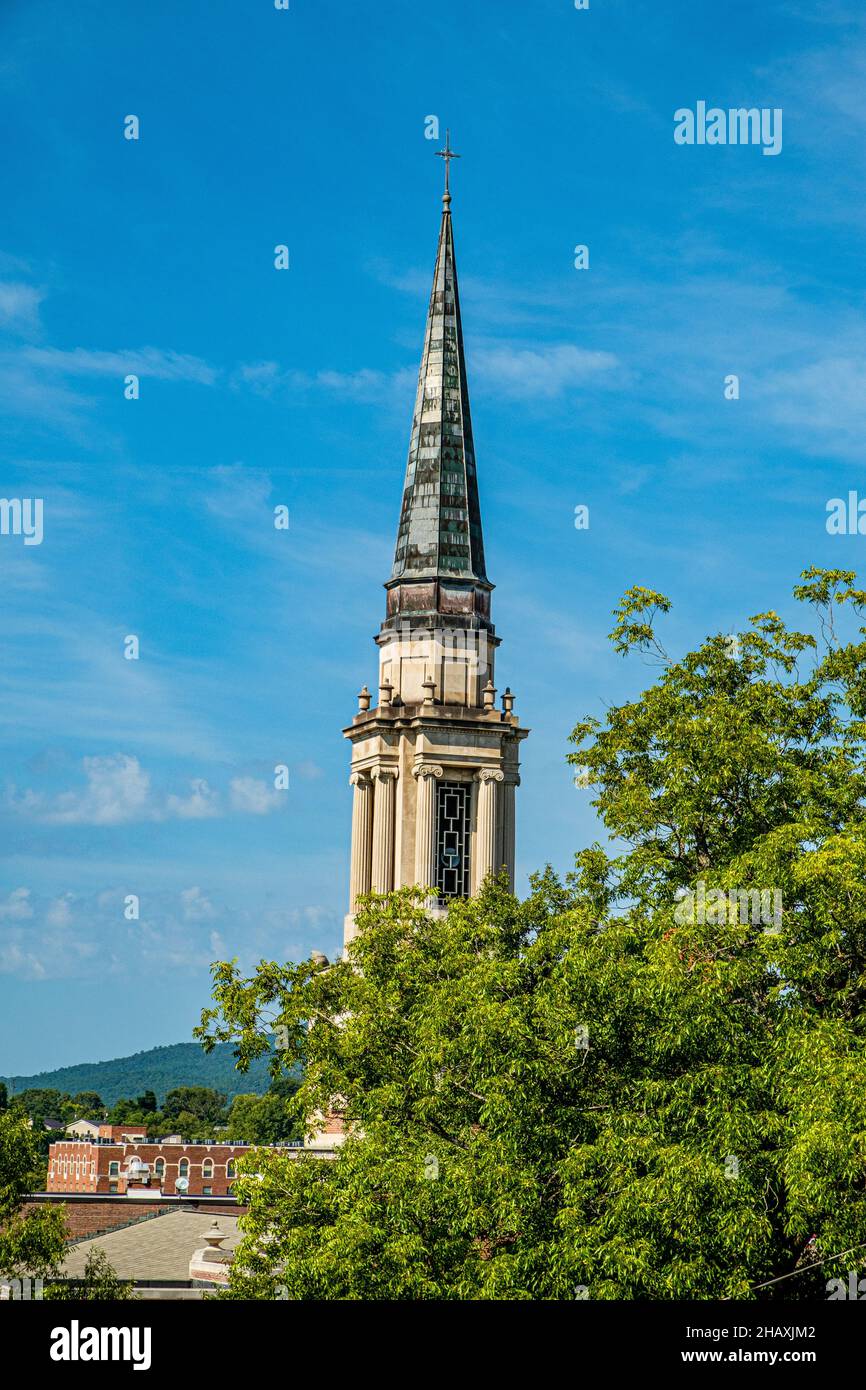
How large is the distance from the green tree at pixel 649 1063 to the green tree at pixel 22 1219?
7.85m

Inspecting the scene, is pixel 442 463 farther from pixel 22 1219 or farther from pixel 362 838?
pixel 22 1219

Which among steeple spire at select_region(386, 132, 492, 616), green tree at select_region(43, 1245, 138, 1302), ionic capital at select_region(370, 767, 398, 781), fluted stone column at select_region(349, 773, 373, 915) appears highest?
steeple spire at select_region(386, 132, 492, 616)

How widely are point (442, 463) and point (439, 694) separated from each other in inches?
312

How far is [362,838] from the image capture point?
58875 millimetres

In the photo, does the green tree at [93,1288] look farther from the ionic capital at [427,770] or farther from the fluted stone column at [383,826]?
the ionic capital at [427,770]

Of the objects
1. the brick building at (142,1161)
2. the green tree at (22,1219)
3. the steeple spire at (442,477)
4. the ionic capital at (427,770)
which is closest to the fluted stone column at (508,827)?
the ionic capital at (427,770)

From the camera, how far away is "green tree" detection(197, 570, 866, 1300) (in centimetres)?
2620

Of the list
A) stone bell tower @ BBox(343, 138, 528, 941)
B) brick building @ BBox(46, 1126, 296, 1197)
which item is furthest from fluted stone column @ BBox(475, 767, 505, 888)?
brick building @ BBox(46, 1126, 296, 1197)

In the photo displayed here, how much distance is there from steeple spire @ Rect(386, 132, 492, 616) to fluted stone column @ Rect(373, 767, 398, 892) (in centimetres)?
594

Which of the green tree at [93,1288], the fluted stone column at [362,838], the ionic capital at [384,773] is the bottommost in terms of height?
the green tree at [93,1288]

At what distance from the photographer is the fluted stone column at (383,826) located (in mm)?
58062

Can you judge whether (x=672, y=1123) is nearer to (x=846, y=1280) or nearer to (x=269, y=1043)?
(x=846, y=1280)

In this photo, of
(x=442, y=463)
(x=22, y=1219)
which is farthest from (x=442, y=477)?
(x=22, y=1219)

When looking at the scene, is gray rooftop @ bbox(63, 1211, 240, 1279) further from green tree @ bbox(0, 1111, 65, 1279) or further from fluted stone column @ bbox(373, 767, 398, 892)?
fluted stone column @ bbox(373, 767, 398, 892)
